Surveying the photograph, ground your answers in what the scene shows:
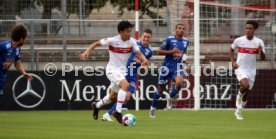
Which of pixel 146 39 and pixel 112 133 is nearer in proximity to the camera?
pixel 112 133

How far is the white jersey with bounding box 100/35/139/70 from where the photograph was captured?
18172mm

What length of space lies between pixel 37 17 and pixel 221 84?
6269 millimetres

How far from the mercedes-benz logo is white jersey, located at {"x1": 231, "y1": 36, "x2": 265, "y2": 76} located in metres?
7.17

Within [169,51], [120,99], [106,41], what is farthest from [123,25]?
[169,51]

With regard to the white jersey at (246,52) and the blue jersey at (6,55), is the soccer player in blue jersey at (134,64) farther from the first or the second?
the blue jersey at (6,55)

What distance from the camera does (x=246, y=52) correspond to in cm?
2167

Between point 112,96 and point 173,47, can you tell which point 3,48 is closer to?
point 112,96

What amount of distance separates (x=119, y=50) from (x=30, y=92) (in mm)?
8523

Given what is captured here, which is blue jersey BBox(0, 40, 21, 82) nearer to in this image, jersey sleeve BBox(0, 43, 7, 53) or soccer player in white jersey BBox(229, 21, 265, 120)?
jersey sleeve BBox(0, 43, 7, 53)

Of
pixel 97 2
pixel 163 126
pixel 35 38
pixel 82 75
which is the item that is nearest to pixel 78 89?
pixel 82 75

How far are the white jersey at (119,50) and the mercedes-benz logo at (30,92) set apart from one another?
827 cm

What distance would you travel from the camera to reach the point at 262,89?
26609 mm

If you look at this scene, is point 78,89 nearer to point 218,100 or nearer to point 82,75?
point 82,75

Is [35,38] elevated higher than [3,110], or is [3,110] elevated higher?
[35,38]
